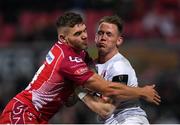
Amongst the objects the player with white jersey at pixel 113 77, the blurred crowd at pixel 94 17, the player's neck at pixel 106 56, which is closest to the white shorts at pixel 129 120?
the player with white jersey at pixel 113 77

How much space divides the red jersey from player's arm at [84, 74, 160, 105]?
3.1 inches

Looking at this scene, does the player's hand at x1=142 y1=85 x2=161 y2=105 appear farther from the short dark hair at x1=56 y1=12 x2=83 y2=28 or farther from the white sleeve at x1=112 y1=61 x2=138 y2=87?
the short dark hair at x1=56 y1=12 x2=83 y2=28

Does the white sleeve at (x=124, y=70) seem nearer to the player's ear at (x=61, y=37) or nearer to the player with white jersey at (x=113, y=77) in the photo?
the player with white jersey at (x=113, y=77)

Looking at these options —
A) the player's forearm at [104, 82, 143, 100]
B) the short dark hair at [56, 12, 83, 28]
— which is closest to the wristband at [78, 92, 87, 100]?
the player's forearm at [104, 82, 143, 100]

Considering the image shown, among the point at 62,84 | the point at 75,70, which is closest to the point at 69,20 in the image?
the point at 75,70

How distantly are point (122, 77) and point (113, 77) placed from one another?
0.31 ft

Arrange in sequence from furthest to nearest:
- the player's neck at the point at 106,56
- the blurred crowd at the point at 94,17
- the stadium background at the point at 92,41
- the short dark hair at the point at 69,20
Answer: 1. the blurred crowd at the point at 94,17
2. the stadium background at the point at 92,41
3. the player's neck at the point at 106,56
4. the short dark hair at the point at 69,20

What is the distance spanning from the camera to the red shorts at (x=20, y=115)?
A: 6.43 m

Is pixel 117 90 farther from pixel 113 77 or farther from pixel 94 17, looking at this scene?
pixel 94 17

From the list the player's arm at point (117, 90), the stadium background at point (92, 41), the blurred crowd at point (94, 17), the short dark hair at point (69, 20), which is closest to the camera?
the player's arm at point (117, 90)

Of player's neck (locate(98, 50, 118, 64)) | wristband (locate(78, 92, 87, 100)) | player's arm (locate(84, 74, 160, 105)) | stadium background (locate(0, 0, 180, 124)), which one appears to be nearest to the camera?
player's arm (locate(84, 74, 160, 105))

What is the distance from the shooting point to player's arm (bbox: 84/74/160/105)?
20.6ft

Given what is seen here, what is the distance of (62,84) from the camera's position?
641 cm

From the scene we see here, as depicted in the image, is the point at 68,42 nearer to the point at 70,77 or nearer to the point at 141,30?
the point at 70,77
